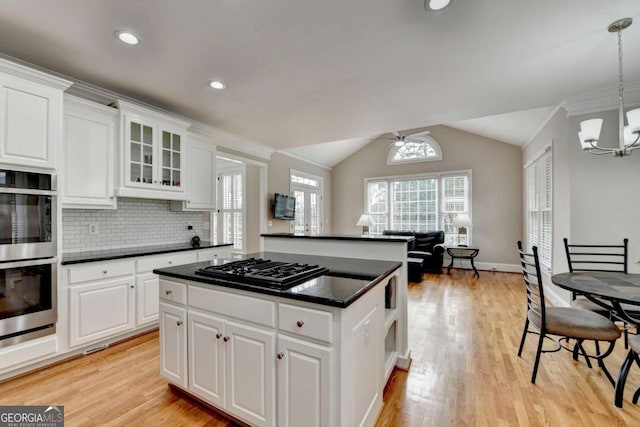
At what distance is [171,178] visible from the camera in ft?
11.0

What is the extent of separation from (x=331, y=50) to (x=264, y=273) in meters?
1.89

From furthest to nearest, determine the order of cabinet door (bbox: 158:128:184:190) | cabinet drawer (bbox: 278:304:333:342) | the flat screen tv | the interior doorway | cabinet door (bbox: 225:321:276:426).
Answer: the interior doorway → the flat screen tv → cabinet door (bbox: 158:128:184:190) → cabinet door (bbox: 225:321:276:426) → cabinet drawer (bbox: 278:304:333:342)

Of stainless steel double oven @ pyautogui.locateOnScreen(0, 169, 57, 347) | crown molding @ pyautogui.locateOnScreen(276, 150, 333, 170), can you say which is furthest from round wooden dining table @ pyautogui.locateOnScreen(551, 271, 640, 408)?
crown molding @ pyautogui.locateOnScreen(276, 150, 333, 170)

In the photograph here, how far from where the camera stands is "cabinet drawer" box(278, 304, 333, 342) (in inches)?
49.9

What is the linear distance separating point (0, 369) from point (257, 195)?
4.10m

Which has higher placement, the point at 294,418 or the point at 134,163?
the point at 134,163

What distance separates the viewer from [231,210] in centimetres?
616

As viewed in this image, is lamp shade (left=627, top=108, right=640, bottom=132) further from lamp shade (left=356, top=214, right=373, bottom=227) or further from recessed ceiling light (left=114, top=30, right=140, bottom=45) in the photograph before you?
lamp shade (left=356, top=214, right=373, bottom=227)

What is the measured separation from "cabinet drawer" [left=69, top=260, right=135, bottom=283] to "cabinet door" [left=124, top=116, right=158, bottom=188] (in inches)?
33.5

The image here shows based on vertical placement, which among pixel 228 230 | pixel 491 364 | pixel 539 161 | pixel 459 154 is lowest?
pixel 491 364

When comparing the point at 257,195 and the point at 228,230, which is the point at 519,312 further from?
the point at 228,230

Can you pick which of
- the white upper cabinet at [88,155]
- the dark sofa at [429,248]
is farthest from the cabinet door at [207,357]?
the dark sofa at [429,248]

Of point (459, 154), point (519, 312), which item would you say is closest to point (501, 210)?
point (459, 154)

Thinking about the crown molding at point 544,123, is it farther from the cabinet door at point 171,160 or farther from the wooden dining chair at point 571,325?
the cabinet door at point 171,160
